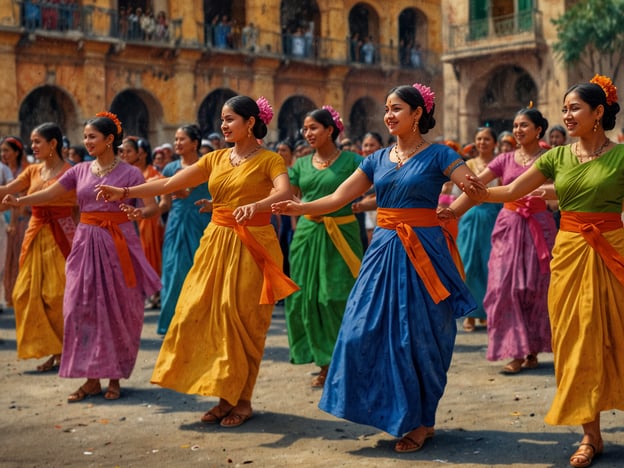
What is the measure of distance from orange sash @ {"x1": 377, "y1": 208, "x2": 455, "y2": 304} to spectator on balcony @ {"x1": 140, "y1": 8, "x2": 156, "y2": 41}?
21.6 meters

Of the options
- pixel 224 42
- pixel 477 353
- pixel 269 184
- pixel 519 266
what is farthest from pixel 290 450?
pixel 224 42

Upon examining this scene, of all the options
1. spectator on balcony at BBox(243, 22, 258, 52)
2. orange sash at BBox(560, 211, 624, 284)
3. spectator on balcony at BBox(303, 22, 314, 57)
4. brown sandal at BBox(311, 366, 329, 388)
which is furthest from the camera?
spectator on balcony at BBox(303, 22, 314, 57)

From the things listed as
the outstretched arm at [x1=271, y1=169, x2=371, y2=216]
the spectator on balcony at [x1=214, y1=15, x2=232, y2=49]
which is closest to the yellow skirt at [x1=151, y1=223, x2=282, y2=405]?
the outstretched arm at [x1=271, y1=169, x2=371, y2=216]

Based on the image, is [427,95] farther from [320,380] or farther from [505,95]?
[505,95]

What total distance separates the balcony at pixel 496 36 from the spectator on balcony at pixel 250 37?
18.1 ft

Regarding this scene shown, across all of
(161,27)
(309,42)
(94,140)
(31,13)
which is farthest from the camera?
(309,42)

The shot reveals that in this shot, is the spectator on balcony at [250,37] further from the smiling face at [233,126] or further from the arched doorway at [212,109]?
the smiling face at [233,126]

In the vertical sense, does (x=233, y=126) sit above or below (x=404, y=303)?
above

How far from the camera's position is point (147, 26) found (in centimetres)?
2553

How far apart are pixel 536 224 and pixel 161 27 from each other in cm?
2031

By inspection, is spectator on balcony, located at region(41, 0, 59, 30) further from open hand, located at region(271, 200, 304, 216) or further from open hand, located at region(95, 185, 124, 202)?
open hand, located at region(271, 200, 304, 216)

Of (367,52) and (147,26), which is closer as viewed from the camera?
(147,26)

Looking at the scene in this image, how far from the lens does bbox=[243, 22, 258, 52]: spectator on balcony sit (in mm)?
27828

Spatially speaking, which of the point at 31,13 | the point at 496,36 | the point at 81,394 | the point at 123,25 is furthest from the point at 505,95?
the point at 81,394
